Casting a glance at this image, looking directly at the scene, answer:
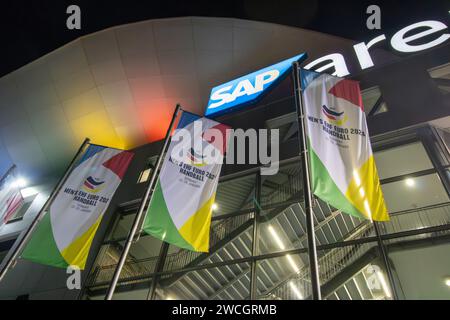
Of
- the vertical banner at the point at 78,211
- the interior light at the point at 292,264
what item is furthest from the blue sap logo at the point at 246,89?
the interior light at the point at 292,264

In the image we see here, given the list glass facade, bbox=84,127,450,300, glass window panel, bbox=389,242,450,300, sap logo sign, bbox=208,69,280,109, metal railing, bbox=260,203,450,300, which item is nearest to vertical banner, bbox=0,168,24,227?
glass facade, bbox=84,127,450,300

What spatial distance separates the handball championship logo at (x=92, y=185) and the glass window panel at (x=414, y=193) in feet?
23.8

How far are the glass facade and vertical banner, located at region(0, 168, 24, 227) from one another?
252 inches

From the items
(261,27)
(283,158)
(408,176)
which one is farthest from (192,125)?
(261,27)

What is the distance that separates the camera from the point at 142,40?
14250 millimetres

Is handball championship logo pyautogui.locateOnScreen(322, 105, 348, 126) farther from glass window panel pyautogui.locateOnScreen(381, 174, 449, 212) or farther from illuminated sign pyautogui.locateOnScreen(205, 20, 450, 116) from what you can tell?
illuminated sign pyautogui.locateOnScreen(205, 20, 450, 116)

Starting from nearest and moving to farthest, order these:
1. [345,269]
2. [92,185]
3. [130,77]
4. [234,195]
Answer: [345,269]
[92,185]
[234,195]
[130,77]

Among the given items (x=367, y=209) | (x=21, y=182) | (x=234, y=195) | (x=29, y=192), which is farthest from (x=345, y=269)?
(x=21, y=182)

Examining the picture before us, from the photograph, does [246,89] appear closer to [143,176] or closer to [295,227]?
[295,227]

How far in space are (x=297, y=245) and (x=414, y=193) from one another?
3.62 m

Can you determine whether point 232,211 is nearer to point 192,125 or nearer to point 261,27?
point 192,125

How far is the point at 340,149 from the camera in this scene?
556 centimetres

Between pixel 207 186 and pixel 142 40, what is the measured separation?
33.2ft

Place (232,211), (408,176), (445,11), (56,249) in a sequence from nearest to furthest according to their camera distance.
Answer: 1. (56,249)
2. (408,176)
3. (232,211)
4. (445,11)
